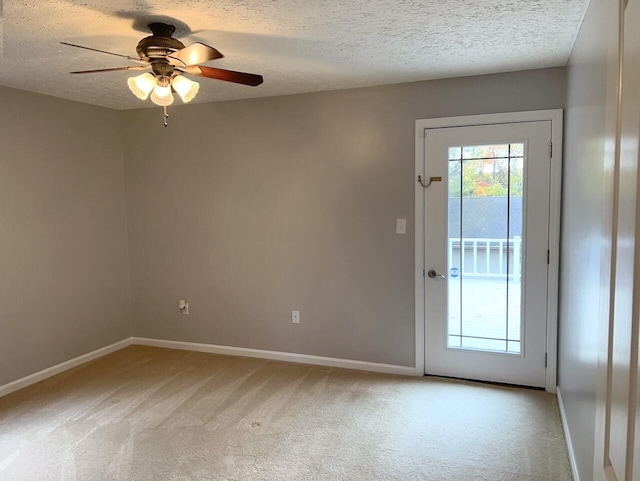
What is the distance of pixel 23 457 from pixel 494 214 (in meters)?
3.48

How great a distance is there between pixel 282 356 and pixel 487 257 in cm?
202

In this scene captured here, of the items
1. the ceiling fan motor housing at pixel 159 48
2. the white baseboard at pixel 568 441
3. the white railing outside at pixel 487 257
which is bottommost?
the white baseboard at pixel 568 441

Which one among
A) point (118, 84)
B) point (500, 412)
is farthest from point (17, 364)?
point (500, 412)

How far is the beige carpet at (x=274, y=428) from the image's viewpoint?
254cm

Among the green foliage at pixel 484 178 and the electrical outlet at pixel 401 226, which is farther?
the electrical outlet at pixel 401 226

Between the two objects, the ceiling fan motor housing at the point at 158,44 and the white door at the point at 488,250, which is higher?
the ceiling fan motor housing at the point at 158,44

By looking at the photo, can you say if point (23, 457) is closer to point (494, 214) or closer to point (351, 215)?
point (351, 215)

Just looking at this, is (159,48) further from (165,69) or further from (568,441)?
(568,441)

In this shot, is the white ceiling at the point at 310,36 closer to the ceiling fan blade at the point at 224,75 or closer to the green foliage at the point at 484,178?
the ceiling fan blade at the point at 224,75

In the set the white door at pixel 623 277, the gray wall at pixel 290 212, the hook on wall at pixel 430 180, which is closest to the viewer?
the white door at pixel 623 277

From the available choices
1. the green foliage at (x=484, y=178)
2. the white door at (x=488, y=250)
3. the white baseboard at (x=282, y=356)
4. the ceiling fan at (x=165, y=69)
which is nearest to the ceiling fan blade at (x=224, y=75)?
the ceiling fan at (x=165, y=69)

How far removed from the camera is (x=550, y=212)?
3.32 metres

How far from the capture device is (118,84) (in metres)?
3.55

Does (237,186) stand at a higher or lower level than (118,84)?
lower
